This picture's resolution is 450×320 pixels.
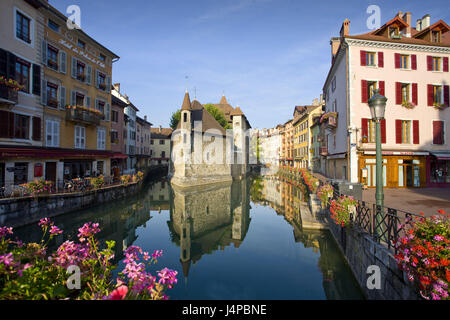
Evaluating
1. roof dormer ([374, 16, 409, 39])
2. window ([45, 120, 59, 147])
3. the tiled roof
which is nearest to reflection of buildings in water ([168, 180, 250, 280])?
window ([45, 120, 59, 147])

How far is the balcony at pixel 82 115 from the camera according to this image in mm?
17406

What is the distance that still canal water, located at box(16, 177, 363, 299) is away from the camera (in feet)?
21.7

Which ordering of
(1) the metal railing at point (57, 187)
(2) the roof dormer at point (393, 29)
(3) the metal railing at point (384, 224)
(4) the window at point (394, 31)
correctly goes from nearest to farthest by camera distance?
(3) the metal railing at point (384, 224), (1) the metal railing at point (57, 187), (2) the roof dormer at point (393, 29), (4) the window at point (394, 31)

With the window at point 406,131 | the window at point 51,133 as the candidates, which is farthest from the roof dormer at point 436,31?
the window at point 51,133

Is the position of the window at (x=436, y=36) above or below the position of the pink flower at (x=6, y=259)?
above

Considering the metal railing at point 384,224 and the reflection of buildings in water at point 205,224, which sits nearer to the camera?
the metal railing at point 384,224

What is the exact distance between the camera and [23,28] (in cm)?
1420

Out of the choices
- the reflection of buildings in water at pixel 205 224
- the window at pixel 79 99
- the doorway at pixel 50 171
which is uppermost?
the window at pixel 79 99

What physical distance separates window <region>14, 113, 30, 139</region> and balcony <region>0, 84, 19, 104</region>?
1139mm

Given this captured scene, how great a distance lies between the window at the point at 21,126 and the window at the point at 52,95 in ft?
7.21

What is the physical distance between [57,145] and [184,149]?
593 inches

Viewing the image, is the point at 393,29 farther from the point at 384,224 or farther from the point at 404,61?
the point at 384,224

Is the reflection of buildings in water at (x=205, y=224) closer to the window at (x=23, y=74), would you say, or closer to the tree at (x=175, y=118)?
the window at (x=23, y=74)

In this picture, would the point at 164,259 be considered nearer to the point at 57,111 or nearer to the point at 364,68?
the point at 57,111
